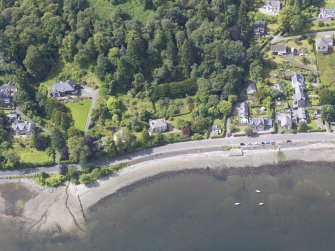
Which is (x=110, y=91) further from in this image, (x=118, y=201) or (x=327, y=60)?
(x=327, y=60)

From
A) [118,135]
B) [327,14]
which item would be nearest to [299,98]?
[327,14]

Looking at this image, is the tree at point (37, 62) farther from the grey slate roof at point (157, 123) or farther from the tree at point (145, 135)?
the tree at point (145, 135)

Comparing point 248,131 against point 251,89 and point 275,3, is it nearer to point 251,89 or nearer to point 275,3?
point 251,89

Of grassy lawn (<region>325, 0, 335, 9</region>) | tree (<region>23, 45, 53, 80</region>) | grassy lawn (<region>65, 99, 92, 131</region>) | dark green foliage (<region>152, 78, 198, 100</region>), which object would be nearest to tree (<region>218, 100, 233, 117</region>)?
dark green foliage (<region>152, 78, 198, 100</region>)

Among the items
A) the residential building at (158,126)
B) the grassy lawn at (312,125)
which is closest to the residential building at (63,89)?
the residential building at (158,126)

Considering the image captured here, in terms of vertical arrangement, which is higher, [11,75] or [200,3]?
[200,3]

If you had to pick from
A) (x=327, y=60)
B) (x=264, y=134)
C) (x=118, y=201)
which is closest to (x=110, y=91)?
(x=118, y=201)

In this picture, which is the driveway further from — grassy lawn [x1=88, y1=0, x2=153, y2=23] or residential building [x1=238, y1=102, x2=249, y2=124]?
residential building [x1=238, y1=102, x2=249, y2=124]
